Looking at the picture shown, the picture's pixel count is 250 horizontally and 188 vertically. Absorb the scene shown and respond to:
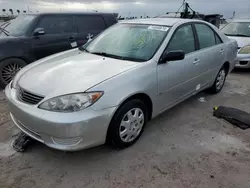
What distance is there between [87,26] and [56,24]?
85 centimetres

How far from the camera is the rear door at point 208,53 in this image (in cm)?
383

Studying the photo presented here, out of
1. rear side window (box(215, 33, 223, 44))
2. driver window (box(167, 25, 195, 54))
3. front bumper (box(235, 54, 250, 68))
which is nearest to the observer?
driver window (box(167, 25, 195, 54))

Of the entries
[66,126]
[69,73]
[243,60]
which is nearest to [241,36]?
[243,60]

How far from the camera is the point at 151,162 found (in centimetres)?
257

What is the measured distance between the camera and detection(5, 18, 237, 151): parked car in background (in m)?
2.25

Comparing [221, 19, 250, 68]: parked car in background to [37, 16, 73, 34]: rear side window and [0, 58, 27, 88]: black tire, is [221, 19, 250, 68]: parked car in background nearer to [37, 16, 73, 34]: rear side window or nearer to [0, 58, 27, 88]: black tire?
[37, 16, 73, 34]: rear side window

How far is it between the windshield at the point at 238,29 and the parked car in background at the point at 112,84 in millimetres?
4168

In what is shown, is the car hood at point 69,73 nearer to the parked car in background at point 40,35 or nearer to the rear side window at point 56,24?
the parked car in background at point 40,35

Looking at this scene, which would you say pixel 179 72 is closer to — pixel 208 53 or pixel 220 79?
pixel 208 53

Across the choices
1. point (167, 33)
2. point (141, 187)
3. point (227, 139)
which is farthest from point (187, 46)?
point (141, 187)

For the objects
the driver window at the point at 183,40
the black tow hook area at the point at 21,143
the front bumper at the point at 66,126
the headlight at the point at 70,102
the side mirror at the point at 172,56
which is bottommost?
the black tow hook area at the point at 21,143

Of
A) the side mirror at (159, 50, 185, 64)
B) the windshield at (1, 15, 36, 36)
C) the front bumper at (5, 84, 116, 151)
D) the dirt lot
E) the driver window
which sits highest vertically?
the windshield at (1, 15, 36, 36)

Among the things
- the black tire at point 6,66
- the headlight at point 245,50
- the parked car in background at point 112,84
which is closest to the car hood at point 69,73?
the parked car in background at point 112,84

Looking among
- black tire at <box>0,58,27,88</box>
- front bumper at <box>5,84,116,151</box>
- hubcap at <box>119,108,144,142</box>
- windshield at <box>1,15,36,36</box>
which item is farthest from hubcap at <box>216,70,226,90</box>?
windshield at <box>1,15,36,36</box>
